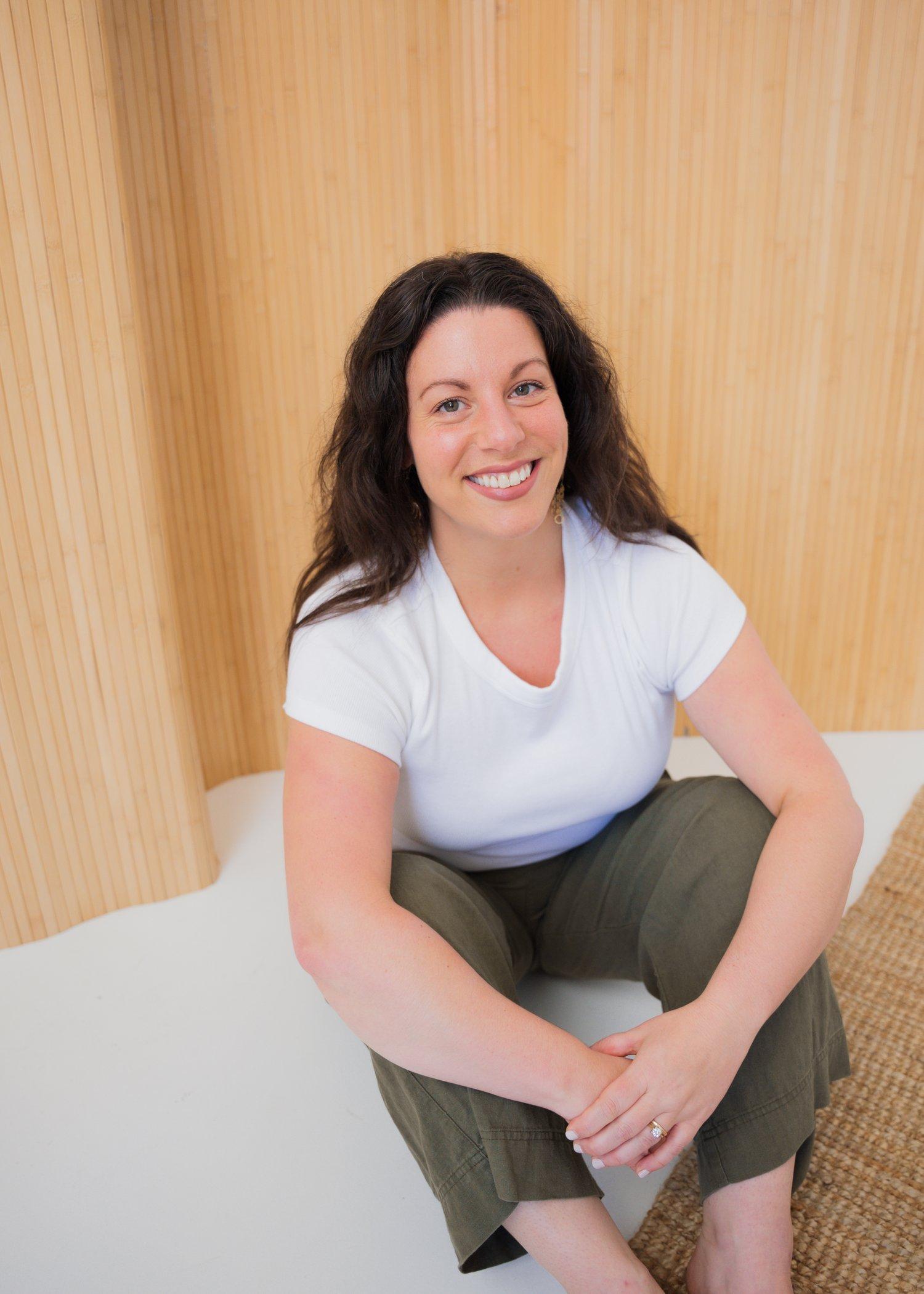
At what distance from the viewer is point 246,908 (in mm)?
2141

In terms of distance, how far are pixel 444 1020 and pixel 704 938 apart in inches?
15.7

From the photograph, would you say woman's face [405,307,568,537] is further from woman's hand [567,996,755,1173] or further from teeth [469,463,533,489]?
woman's hand [567,996,755,1173]

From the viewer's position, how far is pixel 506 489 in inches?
57.2

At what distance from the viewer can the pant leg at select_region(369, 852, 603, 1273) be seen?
1.20 metres

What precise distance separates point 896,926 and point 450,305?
1.39 meters

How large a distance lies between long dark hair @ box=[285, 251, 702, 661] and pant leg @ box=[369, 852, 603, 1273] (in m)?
0.54

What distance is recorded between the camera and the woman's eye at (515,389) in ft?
4.83

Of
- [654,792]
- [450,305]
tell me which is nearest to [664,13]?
A: [450,305]

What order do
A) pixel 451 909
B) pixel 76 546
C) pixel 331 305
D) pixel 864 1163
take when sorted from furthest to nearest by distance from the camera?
1. pixel 331 305
2. pixel 76 546
3. pixel 864 1163
4. pixel 451 909

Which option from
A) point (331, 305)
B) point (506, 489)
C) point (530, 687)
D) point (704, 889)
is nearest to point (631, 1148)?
point (704, 889)

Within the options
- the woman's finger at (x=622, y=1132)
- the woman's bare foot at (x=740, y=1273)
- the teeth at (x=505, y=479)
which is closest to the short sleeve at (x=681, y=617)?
the teeth at (x=505, y=479)

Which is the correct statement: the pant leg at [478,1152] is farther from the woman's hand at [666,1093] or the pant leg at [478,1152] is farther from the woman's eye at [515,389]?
the woman's eye at [515,389]

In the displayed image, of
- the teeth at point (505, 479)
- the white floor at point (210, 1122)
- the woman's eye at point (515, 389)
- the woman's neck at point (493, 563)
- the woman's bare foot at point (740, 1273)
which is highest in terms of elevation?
the woman's eye at point (515, 389)

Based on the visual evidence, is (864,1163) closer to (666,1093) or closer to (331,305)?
(666,1093)
